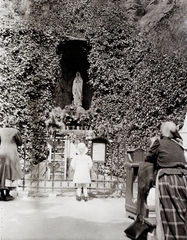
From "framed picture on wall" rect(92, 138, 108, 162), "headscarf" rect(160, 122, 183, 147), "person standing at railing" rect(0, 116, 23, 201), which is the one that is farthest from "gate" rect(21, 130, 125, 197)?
"headscarf" rect(160, 122, 183, 147)

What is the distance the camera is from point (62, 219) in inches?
152

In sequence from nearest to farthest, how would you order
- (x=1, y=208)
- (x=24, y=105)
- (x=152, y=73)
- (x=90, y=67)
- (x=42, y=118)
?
(x=1, y=208) → (x=152, y=73) → (x=24, y=105) → (x=42, y=118) → (x=90, y=67)

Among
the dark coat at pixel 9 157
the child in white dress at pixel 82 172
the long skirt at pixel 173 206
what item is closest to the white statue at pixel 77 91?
the child in white dress at pixel 82 172

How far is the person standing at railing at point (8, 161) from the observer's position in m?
4.77

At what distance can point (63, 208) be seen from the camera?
4574 mm

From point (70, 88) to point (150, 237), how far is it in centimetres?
881

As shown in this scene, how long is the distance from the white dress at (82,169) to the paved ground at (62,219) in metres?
0.38

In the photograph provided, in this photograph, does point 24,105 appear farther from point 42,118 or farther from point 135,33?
point 135,33

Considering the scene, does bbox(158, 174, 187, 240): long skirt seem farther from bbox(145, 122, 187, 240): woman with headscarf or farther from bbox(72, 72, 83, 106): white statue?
bbox(72, 72, 83, 106): white statue

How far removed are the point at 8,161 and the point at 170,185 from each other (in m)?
2.95

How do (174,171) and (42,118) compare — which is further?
(42,118)

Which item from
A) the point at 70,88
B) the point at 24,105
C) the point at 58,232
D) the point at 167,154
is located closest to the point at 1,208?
the point at 58,232

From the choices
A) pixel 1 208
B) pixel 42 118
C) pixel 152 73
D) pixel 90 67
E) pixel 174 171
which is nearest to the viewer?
pixel 174 171

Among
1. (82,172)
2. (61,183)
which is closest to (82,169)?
(82,172)
